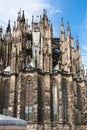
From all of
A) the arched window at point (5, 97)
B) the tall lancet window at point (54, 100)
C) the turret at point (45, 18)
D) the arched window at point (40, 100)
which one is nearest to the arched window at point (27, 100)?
the arched window at point (40, 100)

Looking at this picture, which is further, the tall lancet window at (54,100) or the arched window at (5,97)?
the arched window at (5,97)

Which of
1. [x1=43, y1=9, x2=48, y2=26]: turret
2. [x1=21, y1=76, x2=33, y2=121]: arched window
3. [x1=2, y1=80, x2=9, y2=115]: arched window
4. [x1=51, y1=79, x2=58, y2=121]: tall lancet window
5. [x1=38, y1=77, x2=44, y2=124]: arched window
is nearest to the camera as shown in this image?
[x1=21, y1=76, x2=33, y2=121]: arched window

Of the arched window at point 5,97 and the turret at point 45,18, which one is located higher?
the turret at point 45,18

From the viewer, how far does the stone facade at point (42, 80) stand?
46719mm

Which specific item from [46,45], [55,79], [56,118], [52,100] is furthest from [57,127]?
[46,45]

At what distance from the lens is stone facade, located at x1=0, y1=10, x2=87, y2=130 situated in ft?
153

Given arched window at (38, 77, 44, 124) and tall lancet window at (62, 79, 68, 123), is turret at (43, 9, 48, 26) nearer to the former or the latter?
arched window at (38, 77, 44, 124)

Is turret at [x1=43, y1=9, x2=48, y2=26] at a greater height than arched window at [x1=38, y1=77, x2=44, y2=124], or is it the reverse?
turret at [x1=43, y1=9, x2=48, y2=26]

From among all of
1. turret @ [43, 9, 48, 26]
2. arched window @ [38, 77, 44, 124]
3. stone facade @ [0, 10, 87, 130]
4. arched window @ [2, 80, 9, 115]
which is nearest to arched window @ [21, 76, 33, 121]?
stone facade @ [0, 10, 87, 130]

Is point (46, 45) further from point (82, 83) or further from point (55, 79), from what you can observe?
point (82, 83)

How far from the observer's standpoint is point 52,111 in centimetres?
4816

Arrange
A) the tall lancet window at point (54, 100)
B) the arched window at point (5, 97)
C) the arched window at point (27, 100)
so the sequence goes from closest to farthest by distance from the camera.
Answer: the arched window at point (27, 100), the tall lancet window at point (54, 100), the arched window at point (5, 97)

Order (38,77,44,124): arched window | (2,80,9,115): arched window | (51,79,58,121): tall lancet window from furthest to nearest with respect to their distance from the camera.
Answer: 1. (2,80,9,115): arched window
2. (51,79,58,121): tall lancet window
3. (38,77,44,124): arched window

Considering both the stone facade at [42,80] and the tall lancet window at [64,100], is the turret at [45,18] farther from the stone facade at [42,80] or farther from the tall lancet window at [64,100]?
the tall lancet window at [64,100]
